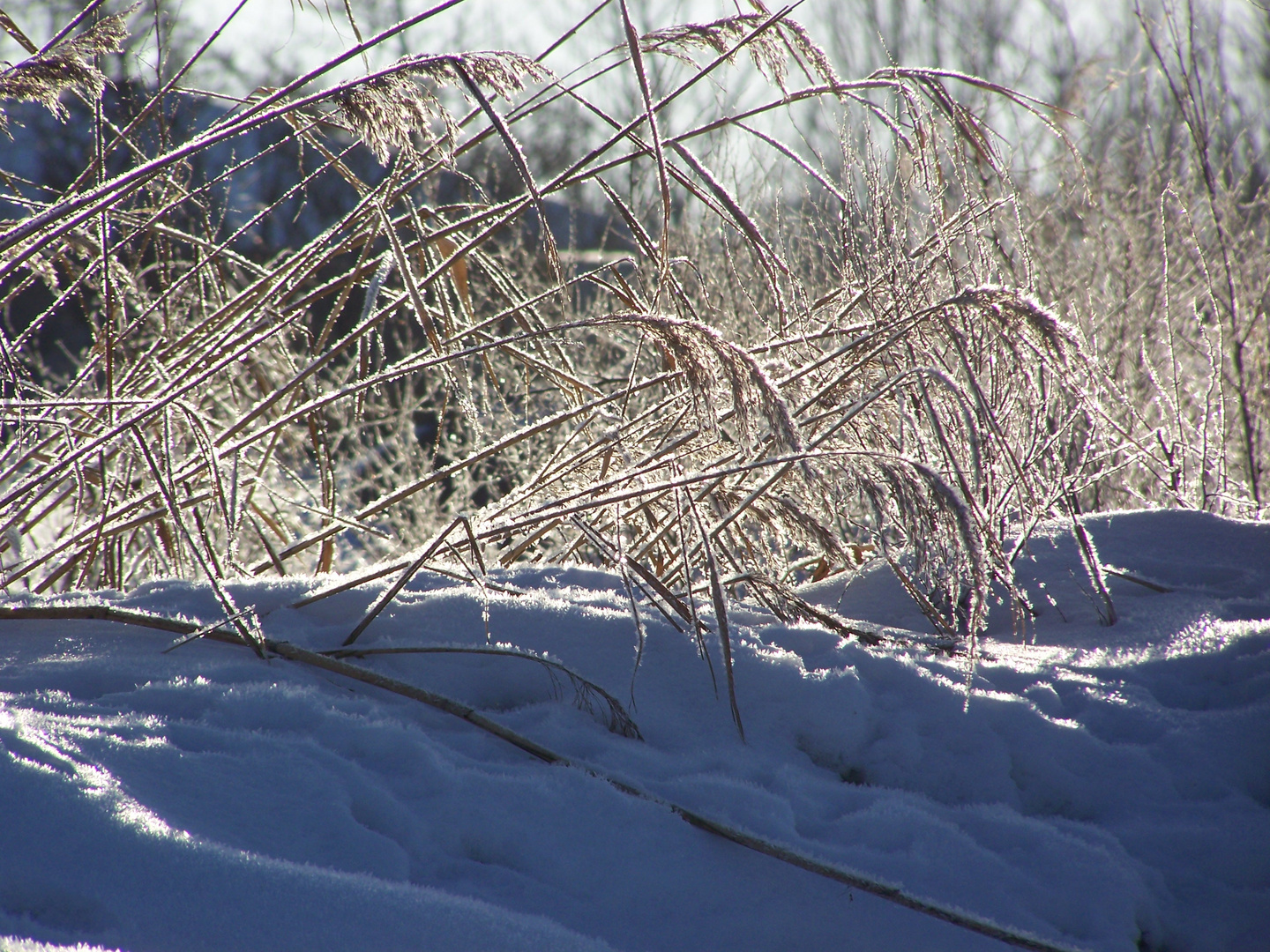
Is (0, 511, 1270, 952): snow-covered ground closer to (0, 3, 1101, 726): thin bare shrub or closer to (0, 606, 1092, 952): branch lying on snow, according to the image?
(0, 606, 1092, 952): branch lying on snow

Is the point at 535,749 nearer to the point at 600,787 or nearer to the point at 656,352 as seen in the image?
the point at 600,787

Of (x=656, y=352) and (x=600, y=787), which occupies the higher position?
(x=656, y=352)

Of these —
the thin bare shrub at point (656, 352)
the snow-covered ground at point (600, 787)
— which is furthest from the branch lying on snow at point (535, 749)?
the thin bare shrub at point (656, 352)

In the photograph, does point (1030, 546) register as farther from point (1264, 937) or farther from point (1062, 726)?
point (1264, 937)

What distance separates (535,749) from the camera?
3.91ft

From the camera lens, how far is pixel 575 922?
0.96m

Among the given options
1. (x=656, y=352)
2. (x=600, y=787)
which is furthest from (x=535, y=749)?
(x=656, y=352)

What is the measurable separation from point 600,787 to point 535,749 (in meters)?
0.10

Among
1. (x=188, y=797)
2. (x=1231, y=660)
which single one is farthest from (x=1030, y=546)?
(x=188, y=797)

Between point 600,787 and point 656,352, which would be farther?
point 656,352

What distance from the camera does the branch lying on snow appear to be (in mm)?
986

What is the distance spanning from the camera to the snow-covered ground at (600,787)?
2.88 feet

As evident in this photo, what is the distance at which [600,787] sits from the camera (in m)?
1.14

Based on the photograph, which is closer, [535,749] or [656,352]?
[535,749]
